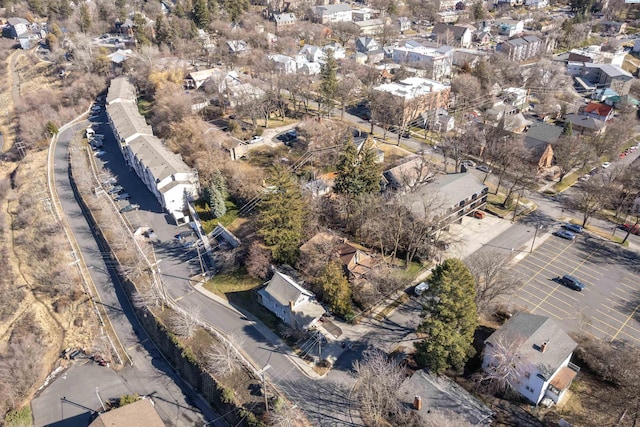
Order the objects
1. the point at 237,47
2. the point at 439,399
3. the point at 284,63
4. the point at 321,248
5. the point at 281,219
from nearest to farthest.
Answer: the point at 439,399, the point at 321,248, the point at 281,219, the point at 284,63, the point at 237,47

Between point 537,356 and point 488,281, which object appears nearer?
point 537,356

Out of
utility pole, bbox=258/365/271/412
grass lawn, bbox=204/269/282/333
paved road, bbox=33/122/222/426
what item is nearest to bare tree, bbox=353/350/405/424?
utility pole, bbox=258/365/271/412

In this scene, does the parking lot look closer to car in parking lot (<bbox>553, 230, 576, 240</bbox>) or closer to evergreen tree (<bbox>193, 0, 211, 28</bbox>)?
car in parking lot (<bbox>553, 230, 576, 240</bbox>)

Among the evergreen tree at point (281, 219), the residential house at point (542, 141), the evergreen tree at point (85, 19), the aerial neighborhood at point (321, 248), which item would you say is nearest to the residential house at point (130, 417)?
the aerial neighborhood at point (321, 248)

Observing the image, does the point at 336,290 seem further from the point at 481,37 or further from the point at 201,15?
the point at 481,37

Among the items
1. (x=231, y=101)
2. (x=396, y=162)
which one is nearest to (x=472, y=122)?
(x=396, y=162)

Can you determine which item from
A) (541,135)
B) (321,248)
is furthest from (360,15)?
(321,248)

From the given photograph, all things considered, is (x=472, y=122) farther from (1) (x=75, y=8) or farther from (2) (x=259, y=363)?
(1) (x=75, y=8)
